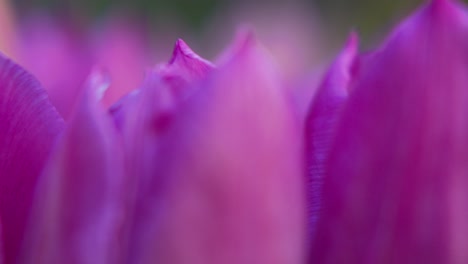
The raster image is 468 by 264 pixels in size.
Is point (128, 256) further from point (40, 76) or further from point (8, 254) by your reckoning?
point (40, 76)

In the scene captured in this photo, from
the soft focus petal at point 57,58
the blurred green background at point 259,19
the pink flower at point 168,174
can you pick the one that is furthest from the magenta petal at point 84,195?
the blurred green background at point 259,19

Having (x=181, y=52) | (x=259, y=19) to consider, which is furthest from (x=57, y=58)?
(x=259, y=19)

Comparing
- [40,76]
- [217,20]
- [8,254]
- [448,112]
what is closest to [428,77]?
[448,112]

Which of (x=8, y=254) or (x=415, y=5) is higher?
(x=415, y=5)

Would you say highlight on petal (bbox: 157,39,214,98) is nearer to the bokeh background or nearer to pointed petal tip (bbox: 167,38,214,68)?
pointed petal tip (bbox: 167,38,214,68)

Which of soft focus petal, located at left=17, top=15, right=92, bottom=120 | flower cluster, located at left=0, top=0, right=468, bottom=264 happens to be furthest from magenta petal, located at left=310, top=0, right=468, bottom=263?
soft focus petal, located at left=17, top=15, right=92, bottom=120

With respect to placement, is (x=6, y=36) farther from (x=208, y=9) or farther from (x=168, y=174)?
(x=208, y=9)

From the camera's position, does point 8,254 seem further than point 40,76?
No
